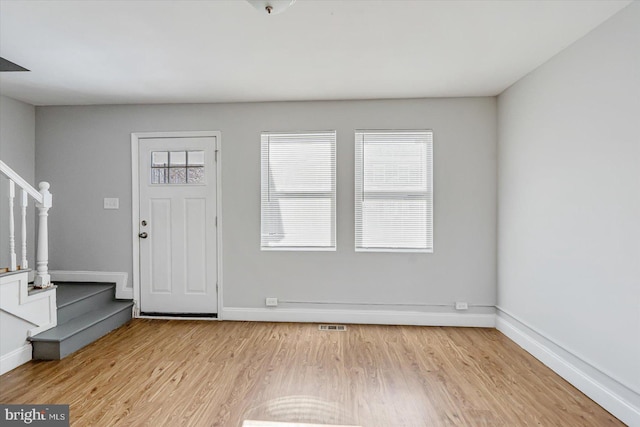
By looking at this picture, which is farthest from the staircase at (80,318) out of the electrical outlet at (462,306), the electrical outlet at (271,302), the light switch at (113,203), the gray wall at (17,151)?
the electrical outlet at (462,306)

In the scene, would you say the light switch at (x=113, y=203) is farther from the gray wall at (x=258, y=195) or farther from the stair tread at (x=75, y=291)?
the stair tread at (x=75, y=291)

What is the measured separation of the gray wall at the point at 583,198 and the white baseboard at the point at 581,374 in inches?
2.5

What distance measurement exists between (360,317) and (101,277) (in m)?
3.18

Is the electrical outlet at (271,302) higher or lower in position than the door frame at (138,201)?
lower

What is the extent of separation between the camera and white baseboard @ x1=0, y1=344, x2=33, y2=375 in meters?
2.40

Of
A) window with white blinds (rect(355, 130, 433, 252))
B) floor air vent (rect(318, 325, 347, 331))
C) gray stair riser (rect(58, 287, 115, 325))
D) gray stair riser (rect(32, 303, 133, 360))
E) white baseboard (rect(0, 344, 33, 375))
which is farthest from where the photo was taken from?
window with white blinds (rect(355, 130, 433, 252))

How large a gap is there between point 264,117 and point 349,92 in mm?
1032

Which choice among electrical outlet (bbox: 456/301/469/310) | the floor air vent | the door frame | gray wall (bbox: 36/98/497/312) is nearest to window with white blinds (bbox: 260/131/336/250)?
gray wall (bbox: 36/98/497/312)

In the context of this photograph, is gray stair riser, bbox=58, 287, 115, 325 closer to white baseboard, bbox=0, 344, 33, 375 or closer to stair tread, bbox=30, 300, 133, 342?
stair tread, bbox=30, 300, 133, 342

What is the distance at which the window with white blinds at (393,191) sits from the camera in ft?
11.2

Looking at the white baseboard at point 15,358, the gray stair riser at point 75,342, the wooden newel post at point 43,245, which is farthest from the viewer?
the wooden newel post at point 43,245

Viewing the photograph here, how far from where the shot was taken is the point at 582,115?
2.19 meters

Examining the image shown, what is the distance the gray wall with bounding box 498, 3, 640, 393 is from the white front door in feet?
10.8

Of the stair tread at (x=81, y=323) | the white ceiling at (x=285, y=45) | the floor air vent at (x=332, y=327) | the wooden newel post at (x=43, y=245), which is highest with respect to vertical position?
the white ceiling at (x=285, y=45)
